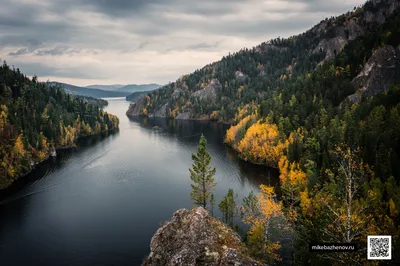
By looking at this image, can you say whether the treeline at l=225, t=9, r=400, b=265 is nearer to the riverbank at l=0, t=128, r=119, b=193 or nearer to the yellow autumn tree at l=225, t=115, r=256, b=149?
the yellow autumn tree at l=225, t=115, r=256, b=149

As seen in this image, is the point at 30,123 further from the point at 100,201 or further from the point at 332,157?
the point at 332,157

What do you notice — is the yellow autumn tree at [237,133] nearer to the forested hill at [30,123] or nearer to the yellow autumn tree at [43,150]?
the forested hill at [30,123]

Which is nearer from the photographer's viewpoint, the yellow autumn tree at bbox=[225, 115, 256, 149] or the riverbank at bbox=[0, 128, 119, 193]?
the riverbank at bbox=[0, 128, 119, 193]

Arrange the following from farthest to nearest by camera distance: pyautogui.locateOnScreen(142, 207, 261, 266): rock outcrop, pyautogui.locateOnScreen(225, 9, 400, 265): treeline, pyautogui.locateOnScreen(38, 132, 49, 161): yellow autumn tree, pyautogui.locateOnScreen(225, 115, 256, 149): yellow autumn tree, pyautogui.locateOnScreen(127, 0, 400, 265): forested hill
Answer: pyautogui.locateOnScreen(225, 115, 256, 149): yellow autumn tree
pyautogui.locateOnScreen(38, 132, 49, 161): yellow autumn tree
pyautogui.locateOnScreen(127, 0, 400, 265): forested hill
pyautogui.locateOnScreen(225, 9, 400, 265): treeline
pyautogui.locateOnScreen(142, 207, 261, 266): rock outcrop

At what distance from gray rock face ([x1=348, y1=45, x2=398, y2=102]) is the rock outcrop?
107559 millimetres

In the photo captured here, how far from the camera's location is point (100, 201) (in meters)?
78.2

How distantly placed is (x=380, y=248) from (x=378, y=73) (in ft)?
371

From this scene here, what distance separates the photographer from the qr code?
22.4 metres

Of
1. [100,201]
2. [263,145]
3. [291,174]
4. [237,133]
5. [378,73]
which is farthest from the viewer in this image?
[237,133]

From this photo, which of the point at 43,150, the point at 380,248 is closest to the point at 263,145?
the point at 380,248

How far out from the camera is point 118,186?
90312 millimetres

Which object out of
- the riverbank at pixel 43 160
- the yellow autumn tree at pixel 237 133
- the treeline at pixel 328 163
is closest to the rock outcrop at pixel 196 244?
the treeline at pixel 328 163

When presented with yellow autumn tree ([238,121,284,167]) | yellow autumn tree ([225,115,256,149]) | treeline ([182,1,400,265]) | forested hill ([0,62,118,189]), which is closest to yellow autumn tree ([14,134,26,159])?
forested hill ([0,62,118,189])

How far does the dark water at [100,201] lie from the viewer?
2147 inches
